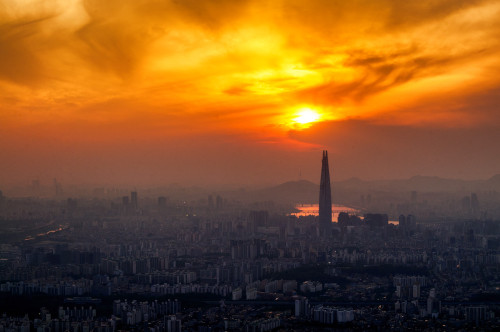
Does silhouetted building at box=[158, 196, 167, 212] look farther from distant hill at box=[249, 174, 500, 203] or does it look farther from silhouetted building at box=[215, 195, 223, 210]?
distant hill at box=[249, 174, 500, 203]

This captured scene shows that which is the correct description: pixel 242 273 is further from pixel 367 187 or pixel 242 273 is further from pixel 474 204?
pixel 367 187

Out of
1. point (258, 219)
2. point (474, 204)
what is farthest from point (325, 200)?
point (474, 204)

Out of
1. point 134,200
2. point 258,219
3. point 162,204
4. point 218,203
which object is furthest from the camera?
point 218,203

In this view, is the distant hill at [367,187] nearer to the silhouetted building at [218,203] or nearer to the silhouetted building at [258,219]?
the silhouetted building at [218,203]

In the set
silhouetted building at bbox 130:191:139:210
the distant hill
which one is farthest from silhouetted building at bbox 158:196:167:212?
the distant hill

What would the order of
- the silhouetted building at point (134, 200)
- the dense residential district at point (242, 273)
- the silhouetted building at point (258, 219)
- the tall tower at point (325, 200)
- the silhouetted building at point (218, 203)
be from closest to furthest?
the dense residential district at point (242, 273), the tall tower at point (325, 200), the silhouetted building at point (258, 219), the silhouetted building at point (134, 200), the silhouetted building at point (218, 203)

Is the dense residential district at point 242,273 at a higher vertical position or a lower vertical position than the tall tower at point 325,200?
lower

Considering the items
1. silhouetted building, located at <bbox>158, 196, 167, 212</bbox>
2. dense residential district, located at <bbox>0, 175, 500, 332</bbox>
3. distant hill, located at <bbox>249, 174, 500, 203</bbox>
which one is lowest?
dense residential district, located at <bbox>0, 175, 500, 332</bbox>

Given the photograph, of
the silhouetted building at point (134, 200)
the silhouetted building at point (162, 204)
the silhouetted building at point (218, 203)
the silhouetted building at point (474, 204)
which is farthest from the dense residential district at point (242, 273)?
the silhouetted building at point (474, 204)
